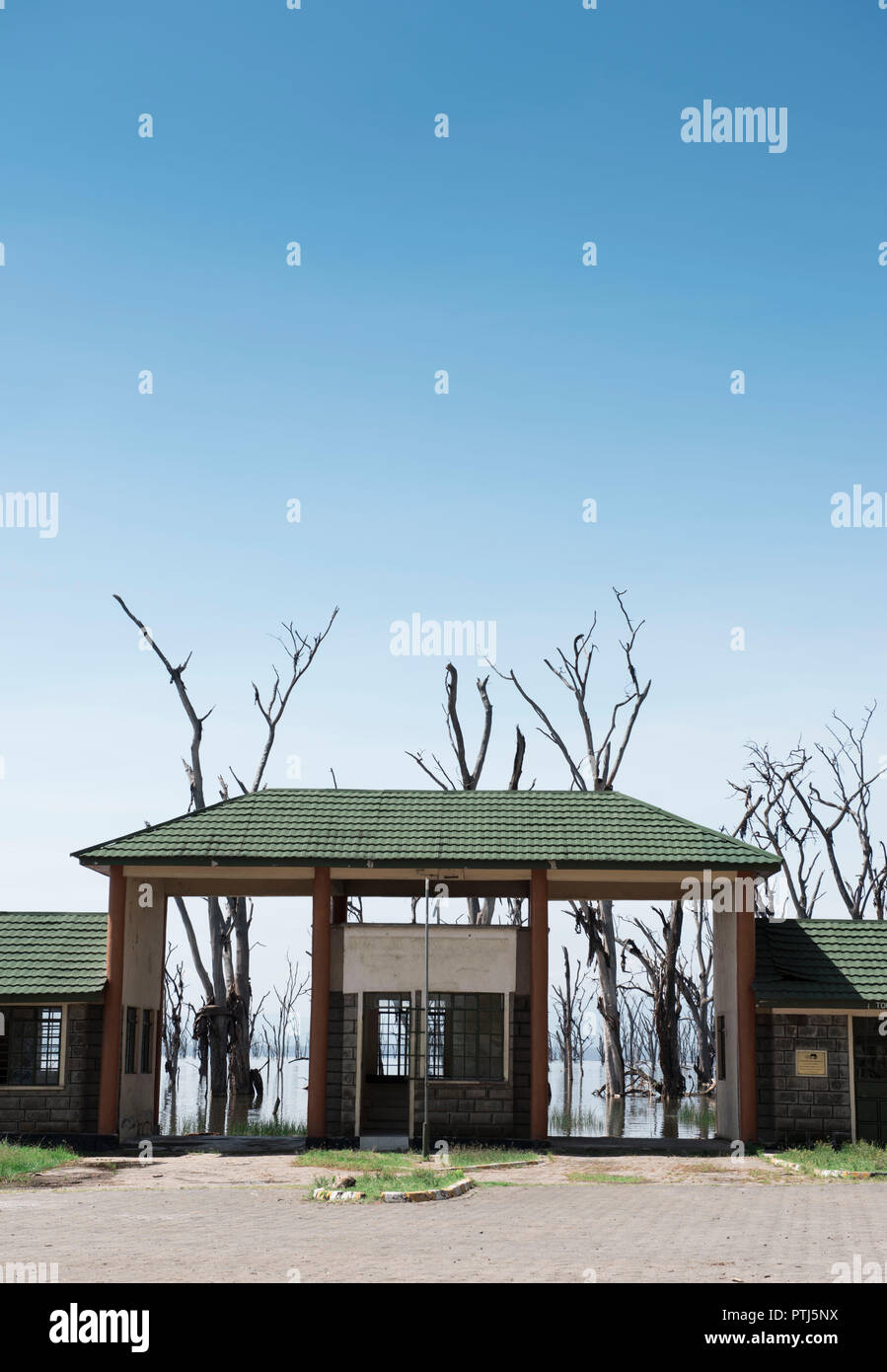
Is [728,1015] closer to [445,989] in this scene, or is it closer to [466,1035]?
[466,1035]

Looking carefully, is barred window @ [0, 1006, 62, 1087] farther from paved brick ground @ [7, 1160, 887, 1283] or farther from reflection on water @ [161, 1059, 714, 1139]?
paved brick ground @ [7, 1160, 887, 1283]

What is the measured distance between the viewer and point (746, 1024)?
23000mm

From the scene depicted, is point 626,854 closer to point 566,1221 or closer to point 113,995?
point 113,995

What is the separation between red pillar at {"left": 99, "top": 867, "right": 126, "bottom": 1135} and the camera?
2280 centimetres

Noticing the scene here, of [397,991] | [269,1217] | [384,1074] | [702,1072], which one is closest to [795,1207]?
[269,1217]

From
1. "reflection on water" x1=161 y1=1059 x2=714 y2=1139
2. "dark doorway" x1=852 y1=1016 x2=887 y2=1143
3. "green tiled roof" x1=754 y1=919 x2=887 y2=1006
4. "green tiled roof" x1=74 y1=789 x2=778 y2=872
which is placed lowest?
"reflection on water" x1=161 y1=1059 x2=714 y2=1139

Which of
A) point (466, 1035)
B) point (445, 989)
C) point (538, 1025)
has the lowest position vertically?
point (466, 1035)

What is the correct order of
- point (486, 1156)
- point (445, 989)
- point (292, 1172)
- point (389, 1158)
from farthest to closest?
point (445, 989), point (486, 1156), point (389, 1158), point (292, 1172)

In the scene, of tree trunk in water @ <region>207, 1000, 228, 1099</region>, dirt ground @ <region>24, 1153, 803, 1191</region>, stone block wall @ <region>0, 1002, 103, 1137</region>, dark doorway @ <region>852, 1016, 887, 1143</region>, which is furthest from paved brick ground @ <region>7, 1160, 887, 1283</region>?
tree trunk in water @ <region>207, 1000, 228, 1099</region>

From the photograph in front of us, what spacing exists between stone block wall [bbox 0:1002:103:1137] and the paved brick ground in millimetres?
4746

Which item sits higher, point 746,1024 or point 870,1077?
point 746,1024

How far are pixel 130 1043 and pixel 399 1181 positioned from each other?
8.22 m

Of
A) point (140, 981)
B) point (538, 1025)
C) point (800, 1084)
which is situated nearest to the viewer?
point (800, 1084)

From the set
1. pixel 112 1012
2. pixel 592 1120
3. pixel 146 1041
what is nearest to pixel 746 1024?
pixel 112 1012
